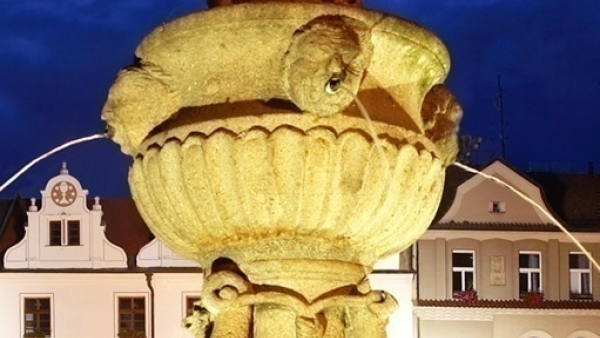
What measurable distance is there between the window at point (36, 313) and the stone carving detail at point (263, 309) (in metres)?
25.7

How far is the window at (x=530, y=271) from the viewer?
1230 inches

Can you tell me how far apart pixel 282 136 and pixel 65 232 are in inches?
1048

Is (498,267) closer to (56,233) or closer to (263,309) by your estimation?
(56,233)

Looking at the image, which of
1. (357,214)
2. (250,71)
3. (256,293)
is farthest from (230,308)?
(250,71)

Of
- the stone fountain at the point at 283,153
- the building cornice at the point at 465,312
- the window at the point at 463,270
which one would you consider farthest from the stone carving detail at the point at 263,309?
the window at the point at 463,270

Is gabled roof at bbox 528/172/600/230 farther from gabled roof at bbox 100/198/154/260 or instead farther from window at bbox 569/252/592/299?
gabled roof at bbox 100/198/154/260

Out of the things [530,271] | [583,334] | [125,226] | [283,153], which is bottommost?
[583,334]

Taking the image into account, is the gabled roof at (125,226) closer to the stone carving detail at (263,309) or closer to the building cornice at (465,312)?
the building cornice at (465,312)

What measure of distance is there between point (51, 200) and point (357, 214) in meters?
26.4

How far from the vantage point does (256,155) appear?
5.14 metres

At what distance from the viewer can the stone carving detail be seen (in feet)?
18.0

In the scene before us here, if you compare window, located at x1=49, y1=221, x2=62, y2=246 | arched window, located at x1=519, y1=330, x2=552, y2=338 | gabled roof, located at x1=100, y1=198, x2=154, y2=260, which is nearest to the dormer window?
arched window, located at x1=519, y1=330, x2=552, y2=338

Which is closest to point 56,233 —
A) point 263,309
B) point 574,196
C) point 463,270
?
point 463,270

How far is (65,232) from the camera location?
102 ft
